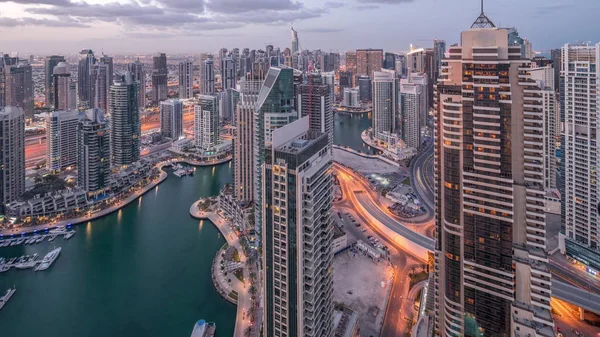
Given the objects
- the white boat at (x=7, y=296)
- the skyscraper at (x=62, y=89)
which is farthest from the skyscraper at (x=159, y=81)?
the white boat at (x=7, y=296)

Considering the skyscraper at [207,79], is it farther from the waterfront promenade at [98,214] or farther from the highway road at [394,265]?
the highway road at [394,265]

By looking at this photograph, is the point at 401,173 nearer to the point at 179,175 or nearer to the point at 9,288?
Result: the point at 179,175

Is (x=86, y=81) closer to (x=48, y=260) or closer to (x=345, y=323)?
(x=48, y=260)

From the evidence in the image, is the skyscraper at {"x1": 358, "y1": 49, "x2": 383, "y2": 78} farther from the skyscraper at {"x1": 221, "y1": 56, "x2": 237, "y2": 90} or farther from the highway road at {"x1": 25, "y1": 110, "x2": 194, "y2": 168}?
the highway road at {"x1": 25, "y1": 110, "x2": 194, "y2": 168}

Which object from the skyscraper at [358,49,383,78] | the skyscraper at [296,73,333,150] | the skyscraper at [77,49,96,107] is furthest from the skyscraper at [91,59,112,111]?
the skyscraper at [358,49,383,78]

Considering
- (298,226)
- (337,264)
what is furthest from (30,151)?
(298,226)
